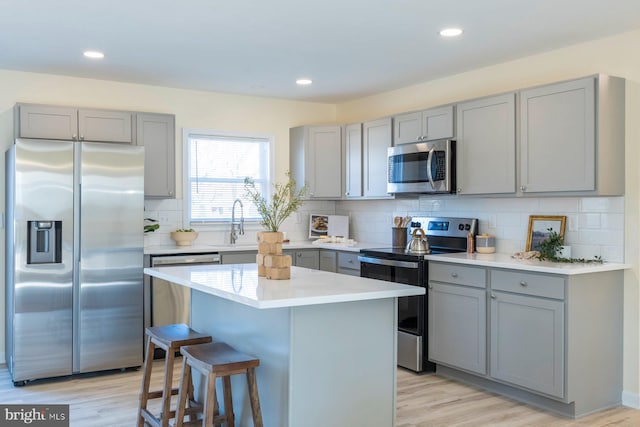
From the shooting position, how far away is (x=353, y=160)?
19.5 ft

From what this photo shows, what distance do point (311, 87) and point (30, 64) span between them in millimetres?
2401

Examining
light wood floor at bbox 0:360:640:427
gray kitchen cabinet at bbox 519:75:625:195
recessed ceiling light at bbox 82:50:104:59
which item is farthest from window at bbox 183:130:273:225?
gray kitchen cabinet at bbox 519:75:625:195

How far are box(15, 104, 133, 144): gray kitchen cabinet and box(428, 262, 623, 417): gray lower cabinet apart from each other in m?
3.02

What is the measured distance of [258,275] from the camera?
129 inches

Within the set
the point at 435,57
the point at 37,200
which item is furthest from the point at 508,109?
the point at 37,200

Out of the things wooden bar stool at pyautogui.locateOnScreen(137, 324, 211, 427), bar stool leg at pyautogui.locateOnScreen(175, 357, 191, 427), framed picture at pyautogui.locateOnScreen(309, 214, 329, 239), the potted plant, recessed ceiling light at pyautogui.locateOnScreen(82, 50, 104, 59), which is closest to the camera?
bar stool leg at pyautogui.locateOnScreen(175, 357, 191, 427)

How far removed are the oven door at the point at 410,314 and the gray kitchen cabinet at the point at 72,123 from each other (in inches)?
98.2

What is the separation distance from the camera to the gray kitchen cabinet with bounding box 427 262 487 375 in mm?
4250

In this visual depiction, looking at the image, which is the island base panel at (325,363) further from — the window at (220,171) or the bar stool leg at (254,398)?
the window at (220,171)

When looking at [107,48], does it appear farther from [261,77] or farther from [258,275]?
[258,275]

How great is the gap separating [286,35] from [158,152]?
1.97 meters

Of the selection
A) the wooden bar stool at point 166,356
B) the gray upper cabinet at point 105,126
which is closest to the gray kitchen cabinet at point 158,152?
the gray upper cabinet at point 105,126

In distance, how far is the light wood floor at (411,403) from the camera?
3.67 m

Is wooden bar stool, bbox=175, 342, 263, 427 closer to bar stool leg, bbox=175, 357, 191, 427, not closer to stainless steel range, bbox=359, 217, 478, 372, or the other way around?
bar stool leg, bbox=175, 357, 191, 427
